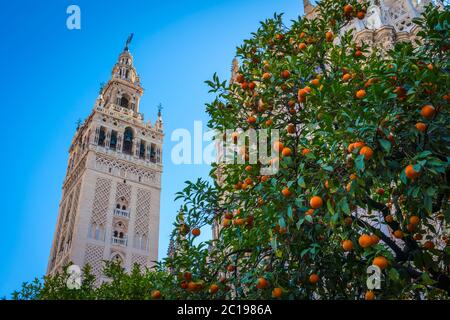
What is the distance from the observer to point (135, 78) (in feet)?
125

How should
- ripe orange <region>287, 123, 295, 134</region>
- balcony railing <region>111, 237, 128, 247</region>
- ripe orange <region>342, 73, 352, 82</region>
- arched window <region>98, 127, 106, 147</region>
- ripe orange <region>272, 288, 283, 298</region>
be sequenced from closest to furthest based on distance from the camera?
ripe orange <region>272, 288, 283, 298</region>
ripe orange <region>342, 73, 352, 82</region>
ripe orange <region>287, 123, 295, 134</region>
balcony railing <region>111, 237, 128, 247</region>
arched window <region>98, 127, 106, 147</region>

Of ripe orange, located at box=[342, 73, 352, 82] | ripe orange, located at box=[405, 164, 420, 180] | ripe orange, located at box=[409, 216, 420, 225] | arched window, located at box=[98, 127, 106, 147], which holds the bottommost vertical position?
ripe orange, located at box=[409, 216, 420, 225]

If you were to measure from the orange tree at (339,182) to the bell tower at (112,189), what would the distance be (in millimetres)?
21079

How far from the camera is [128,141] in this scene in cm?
3281

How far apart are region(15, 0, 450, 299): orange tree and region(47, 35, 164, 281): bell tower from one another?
21.1m

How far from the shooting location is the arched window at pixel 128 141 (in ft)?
106

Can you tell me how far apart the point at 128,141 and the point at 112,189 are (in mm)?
5613

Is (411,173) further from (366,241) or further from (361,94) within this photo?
(361,94)

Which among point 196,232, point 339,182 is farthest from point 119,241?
point 339,182

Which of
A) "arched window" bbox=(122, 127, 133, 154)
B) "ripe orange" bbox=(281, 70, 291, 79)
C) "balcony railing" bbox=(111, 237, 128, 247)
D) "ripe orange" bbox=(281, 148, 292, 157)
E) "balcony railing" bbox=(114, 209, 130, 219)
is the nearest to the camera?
"ripe orange" bbox=(281, 148, 292, 157)

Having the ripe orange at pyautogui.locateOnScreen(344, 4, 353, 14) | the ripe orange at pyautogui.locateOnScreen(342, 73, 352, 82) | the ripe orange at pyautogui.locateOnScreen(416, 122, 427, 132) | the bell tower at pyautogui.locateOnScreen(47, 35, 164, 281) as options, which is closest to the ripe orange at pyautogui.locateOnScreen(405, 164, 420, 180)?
the ripe orange at pyautogui.locateOnScreen(416, 122, 427, 132)

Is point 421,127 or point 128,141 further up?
point 128,141

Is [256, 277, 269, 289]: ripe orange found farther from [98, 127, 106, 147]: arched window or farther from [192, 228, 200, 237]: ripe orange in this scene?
[98, 127, 106, 147]: arched window

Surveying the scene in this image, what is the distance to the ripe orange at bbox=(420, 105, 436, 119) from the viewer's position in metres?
3.05
